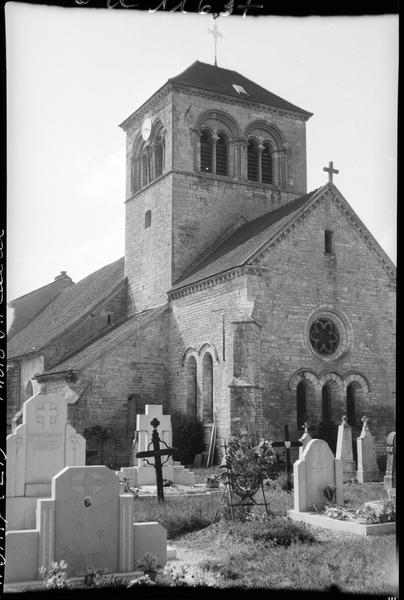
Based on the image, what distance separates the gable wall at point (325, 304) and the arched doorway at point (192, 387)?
416 centimetres

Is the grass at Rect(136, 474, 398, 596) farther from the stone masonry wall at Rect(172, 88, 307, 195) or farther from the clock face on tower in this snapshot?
the clock face on tower

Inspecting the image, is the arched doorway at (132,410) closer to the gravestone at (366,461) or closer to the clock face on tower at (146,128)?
the gravestone at (366,461)

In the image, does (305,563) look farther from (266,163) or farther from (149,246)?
(266,163)

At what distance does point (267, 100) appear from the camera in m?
35.7

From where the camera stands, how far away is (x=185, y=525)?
1408 centimetres

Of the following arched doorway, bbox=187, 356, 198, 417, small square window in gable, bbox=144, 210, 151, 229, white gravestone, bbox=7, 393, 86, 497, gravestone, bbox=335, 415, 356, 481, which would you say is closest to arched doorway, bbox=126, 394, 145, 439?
arched doorway, bbox=187, 356, 198, 417

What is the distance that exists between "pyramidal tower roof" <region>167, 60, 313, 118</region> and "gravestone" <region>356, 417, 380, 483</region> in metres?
18.4

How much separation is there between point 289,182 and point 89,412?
604 inches

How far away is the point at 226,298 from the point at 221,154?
1021cm

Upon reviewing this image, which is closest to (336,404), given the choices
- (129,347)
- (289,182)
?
(129,347)

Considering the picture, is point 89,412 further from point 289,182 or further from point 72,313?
point 289,182

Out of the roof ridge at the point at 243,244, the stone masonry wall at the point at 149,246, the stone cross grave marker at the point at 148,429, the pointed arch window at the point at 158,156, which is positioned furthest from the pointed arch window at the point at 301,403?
the pointed arch window at the point at 158,156

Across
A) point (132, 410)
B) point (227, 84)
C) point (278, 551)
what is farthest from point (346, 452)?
point (227, 84)

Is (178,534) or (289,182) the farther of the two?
(289,182)
